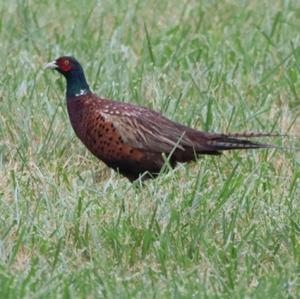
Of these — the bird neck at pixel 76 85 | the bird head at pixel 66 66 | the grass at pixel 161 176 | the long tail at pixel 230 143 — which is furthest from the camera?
the bird head at pixel 66 66

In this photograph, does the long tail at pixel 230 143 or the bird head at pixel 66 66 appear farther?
the bird head at pixel 66 66

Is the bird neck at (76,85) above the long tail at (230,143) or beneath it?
above

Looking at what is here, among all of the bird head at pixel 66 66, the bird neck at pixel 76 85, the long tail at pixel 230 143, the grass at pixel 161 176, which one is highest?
the bird head at pixel 66 66

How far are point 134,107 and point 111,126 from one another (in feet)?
0.88

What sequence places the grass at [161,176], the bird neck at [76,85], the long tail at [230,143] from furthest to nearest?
1. the bird neck at [76,85]
2. the long tail at [230,143]
3. the grass at [161,176]

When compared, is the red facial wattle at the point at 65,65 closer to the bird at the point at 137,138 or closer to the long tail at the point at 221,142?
the bird at the point at 137,138

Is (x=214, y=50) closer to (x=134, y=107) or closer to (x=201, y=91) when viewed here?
(x=201, y=91)

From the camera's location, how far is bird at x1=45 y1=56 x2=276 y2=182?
25.9ft

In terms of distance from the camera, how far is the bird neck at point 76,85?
8.20 metres

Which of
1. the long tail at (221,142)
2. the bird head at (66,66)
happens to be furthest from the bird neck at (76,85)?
the long tail at (221,142)

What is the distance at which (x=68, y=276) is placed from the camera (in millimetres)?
6297

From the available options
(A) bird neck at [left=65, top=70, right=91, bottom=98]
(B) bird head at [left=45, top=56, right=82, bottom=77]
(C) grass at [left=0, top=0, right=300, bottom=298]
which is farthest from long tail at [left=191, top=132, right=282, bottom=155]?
(B) bird head at [left=45, top=56, right=82, bottom=77]

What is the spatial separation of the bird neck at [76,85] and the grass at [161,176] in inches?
10.9

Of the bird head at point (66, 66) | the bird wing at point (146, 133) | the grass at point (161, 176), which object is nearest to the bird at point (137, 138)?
the bird wing at point (146, 133)
